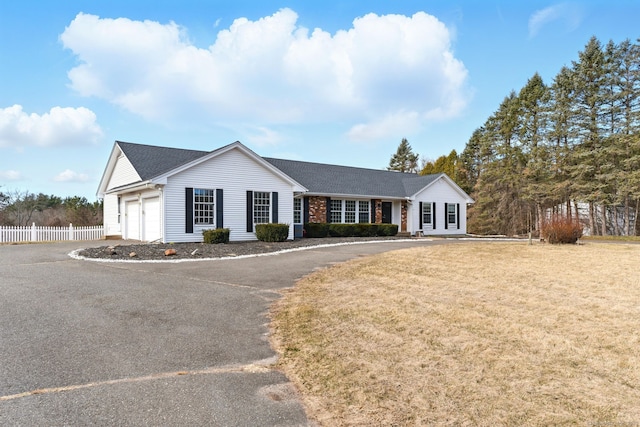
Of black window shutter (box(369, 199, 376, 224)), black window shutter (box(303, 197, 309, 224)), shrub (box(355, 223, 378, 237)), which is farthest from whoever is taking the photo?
black window shutter (box(369, 199, 376, 224))

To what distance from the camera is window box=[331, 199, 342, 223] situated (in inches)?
870

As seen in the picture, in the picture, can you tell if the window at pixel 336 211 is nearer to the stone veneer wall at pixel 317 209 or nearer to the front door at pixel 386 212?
the stone veneer wall at pixel 317 209

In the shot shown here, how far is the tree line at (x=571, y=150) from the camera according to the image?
25359mm

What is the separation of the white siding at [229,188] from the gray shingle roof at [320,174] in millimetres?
1813

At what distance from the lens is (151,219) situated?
1655 cm

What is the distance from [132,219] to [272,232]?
25.9 feet

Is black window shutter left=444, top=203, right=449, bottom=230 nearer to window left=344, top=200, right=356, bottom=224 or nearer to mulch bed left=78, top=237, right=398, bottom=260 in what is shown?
window left=344, top=200, right=356, bottom=224

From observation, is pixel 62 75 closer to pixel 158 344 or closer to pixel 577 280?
pixel 158 344

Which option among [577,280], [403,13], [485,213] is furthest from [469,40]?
[485,213]

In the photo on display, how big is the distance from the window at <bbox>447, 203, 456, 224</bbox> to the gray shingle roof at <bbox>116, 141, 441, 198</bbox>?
9.07 ft

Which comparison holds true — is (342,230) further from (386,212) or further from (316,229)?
(386,212)

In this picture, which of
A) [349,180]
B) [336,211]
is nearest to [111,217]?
[336,211]

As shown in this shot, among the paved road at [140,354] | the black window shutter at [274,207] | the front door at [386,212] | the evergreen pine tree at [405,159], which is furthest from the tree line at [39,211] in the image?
the evergreen pine tree at [405,159]

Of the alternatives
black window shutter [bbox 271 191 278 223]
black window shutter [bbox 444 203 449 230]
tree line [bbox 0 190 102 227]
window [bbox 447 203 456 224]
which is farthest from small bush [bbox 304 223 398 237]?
tree line [bbox 0 190 102 227]
